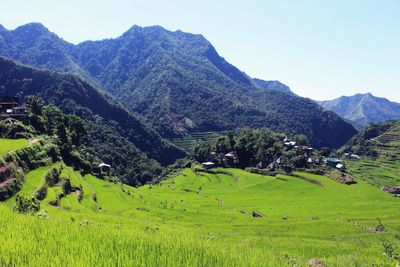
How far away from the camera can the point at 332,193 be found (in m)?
78.6

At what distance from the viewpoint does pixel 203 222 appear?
2120 inches

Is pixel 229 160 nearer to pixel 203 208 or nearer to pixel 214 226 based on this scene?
pixel 203 208

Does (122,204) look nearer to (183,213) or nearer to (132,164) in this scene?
(183,213)

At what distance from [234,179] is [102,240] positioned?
9884 cm

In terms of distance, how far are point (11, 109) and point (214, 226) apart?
65555 mm

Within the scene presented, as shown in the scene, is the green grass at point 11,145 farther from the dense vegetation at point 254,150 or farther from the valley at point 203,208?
the dense vegetation at point 254,150

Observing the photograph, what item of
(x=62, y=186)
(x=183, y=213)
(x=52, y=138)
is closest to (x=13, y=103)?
(x=52, y=138)

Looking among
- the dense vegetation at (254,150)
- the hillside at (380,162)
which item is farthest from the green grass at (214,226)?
the hillside at (380,162)

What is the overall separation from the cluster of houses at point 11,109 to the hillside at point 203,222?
75.5ft

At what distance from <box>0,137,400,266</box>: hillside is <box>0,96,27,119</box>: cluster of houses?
23.0m

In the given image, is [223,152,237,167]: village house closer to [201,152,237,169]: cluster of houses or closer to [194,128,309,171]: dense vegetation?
[201,152,237,169]: cluster of houses

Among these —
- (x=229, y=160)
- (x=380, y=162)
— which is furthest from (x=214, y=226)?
(x=380, y=162)

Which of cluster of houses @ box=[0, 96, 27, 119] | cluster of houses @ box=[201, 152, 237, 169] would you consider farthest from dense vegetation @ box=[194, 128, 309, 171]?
cluster of houses @ box=[0, 96, 27, 119]

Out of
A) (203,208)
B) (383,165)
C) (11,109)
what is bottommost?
(203,208)
